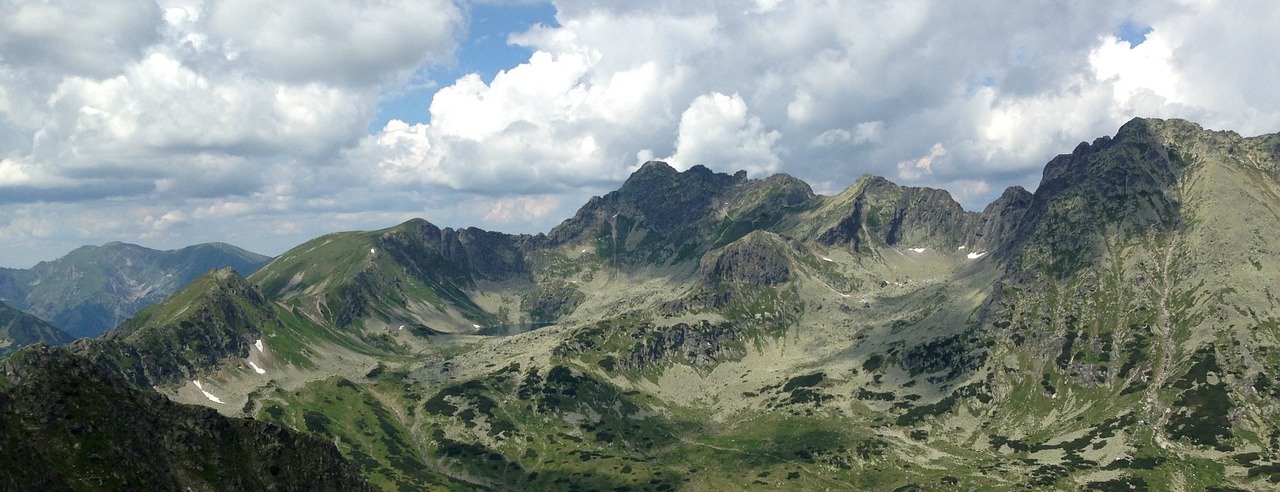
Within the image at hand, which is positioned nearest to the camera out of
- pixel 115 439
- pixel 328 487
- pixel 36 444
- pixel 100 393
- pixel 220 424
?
pixel 36 444

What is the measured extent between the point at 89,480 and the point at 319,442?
1902 inches

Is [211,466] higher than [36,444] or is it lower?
lower

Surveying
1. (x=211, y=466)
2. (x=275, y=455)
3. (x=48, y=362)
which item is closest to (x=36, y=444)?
(x=48, y=362)

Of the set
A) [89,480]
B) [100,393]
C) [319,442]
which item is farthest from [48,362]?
[319,442]

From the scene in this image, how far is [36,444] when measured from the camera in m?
100

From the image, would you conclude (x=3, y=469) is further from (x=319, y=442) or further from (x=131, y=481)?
(x=319, y=442)

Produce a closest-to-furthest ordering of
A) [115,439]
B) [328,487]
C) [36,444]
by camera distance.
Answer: [36,444] → [115,439] → [328,487]

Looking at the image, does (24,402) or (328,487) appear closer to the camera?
(24,402)

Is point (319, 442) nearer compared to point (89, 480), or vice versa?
point (89, 480)

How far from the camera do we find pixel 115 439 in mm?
110875

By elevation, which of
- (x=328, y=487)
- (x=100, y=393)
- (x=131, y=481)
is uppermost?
(x=100, y=393)

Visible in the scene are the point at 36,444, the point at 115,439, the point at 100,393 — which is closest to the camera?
the point at 36,444

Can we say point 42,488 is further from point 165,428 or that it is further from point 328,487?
point 328,487

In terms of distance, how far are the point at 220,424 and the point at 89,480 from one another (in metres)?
30.8
